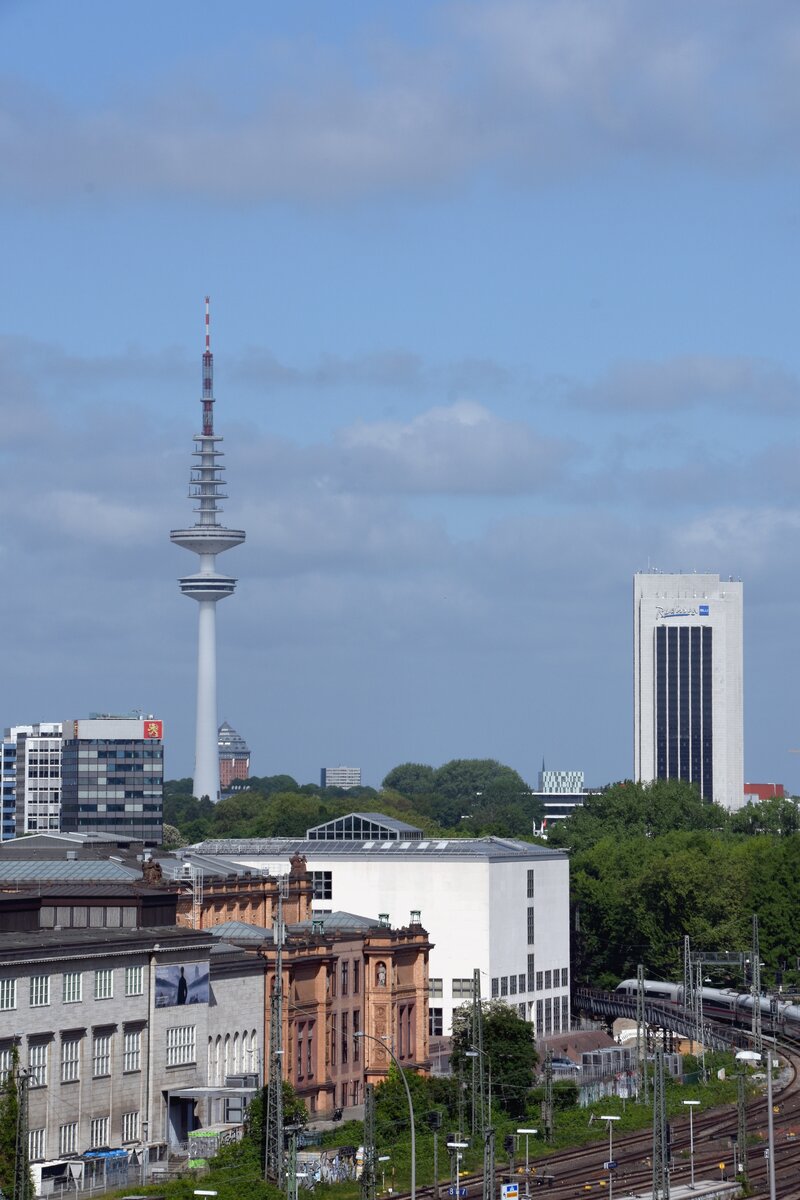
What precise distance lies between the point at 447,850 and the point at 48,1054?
272ft

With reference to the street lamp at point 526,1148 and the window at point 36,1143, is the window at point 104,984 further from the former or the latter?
the street lamp at point 526,1148

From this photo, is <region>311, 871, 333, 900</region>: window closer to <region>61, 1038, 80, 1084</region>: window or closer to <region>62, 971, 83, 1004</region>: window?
<region>62, 971, 83, 1004</region>: window

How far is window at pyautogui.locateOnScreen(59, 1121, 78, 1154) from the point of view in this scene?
117250 millimetres

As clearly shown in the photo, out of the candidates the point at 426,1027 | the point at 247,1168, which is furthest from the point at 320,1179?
the point at 426,1027

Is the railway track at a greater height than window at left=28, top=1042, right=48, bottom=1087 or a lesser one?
lesser

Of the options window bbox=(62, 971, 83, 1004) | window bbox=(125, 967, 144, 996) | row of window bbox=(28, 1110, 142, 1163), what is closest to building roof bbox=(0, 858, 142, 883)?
window bbox=(125, 967, 144, 996)

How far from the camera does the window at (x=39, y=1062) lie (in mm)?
116500

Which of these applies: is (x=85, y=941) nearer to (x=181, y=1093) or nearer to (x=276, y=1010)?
(x=181, y=1093)

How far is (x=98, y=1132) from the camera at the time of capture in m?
122

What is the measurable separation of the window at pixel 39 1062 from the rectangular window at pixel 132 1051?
8.07 metres

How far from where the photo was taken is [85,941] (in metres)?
122

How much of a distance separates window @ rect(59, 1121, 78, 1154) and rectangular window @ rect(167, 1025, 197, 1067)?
11.4 metres

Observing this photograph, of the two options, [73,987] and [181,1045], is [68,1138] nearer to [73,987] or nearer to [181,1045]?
[73,987]

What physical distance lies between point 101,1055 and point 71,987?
4.84m
